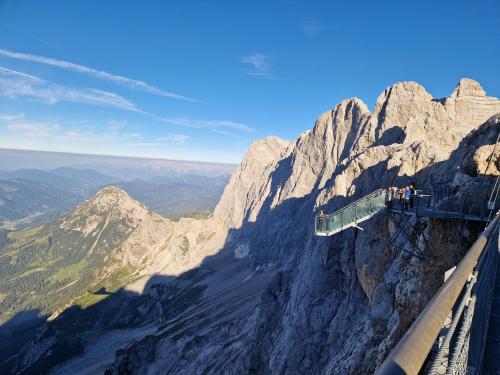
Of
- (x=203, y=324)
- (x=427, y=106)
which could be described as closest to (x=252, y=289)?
(x=203, y=324)

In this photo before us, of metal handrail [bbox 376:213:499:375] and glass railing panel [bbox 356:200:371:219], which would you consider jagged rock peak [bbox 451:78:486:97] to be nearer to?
glass railing panel [bbox 356:200:371:219]

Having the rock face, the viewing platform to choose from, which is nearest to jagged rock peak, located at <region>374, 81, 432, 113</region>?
the rock face

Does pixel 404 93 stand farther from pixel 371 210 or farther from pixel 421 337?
pixel 421 337

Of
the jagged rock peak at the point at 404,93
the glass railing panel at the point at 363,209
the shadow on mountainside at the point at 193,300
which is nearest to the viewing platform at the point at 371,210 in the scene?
the glass railing panel at the point at 363,209

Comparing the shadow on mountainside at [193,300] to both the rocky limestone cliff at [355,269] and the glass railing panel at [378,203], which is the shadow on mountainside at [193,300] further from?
the glass railing panel at [378,203]

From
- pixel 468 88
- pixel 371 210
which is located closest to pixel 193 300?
pixel 468 88

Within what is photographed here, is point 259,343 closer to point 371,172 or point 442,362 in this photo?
point 371,172
